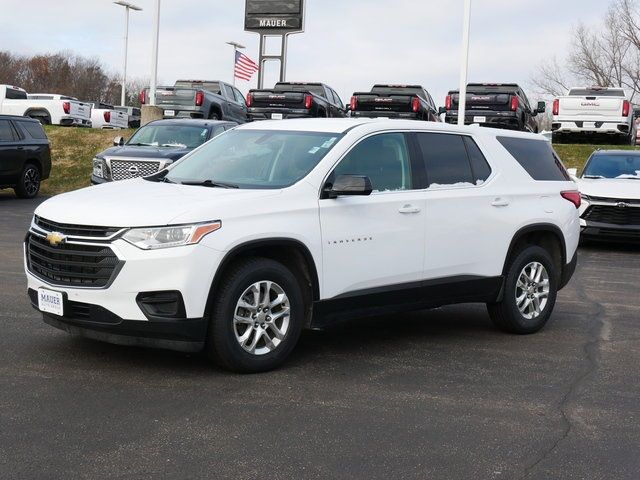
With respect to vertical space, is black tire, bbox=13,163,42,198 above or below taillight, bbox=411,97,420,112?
below

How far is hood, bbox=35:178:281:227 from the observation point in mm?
5617

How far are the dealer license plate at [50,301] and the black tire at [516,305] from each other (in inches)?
147

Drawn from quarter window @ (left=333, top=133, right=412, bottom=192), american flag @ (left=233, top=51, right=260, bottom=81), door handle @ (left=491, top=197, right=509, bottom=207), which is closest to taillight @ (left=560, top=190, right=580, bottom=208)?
door handle @ (left=491, top=197, right=509, bottom=207)

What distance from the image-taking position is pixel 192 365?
6.19 m

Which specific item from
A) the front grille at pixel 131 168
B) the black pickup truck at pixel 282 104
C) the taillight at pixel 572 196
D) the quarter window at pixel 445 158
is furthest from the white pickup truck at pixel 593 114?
the quarter window at pixel 445 158

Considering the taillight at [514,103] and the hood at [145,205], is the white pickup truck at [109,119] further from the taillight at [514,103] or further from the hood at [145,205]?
the hood at [145,205]

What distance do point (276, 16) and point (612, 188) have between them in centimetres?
2368

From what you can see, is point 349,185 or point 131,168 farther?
point 131,168

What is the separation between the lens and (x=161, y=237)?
18.3 feet

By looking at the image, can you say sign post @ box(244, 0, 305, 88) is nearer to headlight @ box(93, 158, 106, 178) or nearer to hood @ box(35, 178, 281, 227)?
headlight @ box(93, 158, 106, 178)

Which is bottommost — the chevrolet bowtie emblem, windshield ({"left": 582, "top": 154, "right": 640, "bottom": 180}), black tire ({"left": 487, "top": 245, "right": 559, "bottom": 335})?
black tire ({"left": 487, "top": 245, "right": 559, "bottom": 335})

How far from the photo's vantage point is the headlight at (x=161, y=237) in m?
5.57

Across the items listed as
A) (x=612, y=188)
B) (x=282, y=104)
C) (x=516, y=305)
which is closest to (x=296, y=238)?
(x=516, y=305)

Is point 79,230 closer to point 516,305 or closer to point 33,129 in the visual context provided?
point 516,305
